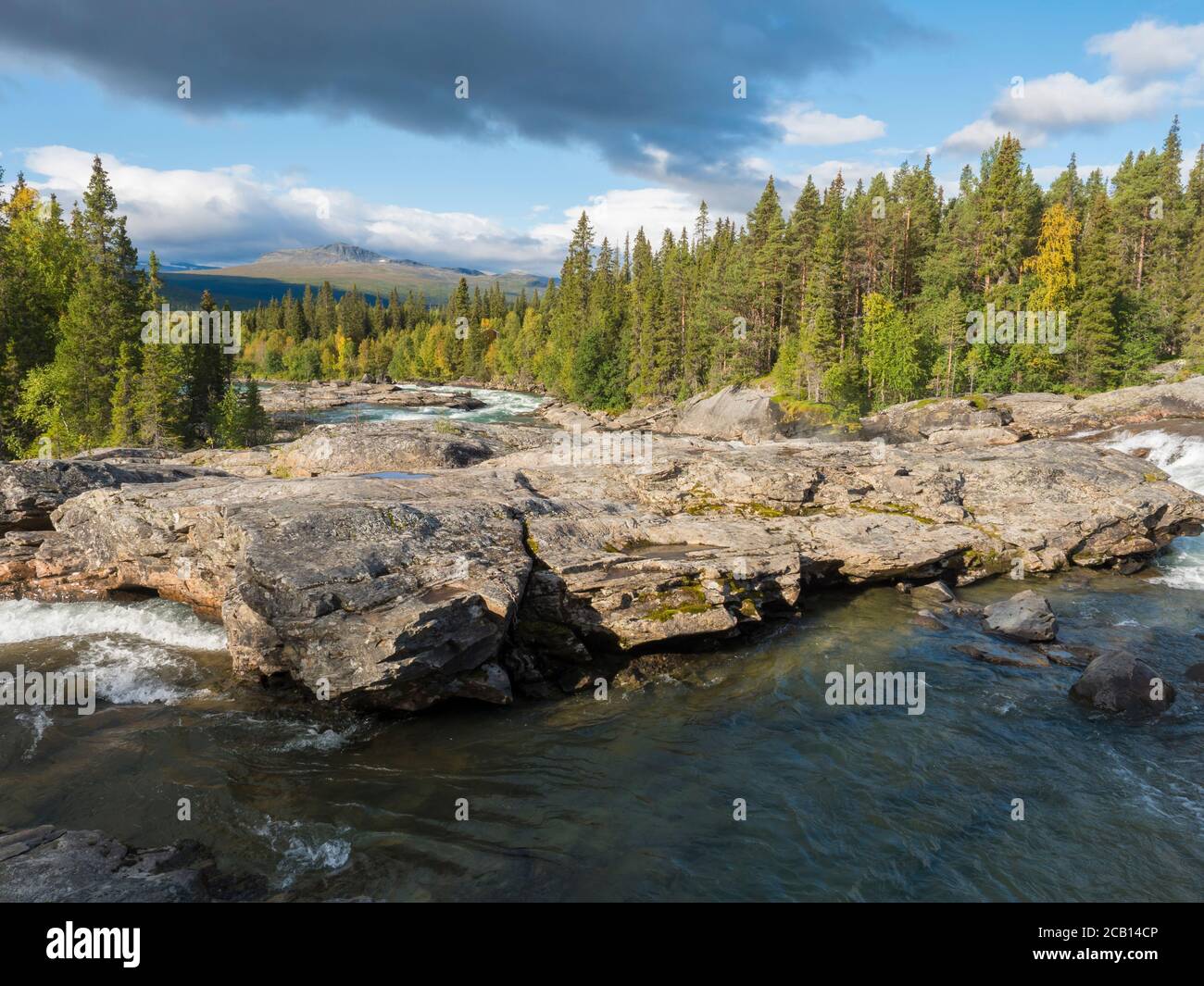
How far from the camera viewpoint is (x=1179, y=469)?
3703cm

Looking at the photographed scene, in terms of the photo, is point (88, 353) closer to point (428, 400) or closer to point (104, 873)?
point (104, 873)

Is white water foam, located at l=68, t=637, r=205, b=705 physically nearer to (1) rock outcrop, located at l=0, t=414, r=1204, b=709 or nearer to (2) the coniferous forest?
(1) rock outcrop, located at l=0, t=414, r=1204, b=709

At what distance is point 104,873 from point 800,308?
8156 cm

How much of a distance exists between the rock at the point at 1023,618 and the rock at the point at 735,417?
4305 cm

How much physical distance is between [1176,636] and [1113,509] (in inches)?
315

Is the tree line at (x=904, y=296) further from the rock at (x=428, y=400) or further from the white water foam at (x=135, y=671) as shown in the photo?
the white water foam at (x=135, y=671)

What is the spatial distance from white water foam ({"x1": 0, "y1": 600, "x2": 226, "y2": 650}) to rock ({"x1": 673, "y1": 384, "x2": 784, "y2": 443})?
171 feet

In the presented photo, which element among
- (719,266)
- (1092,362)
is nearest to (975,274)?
(1092,362)

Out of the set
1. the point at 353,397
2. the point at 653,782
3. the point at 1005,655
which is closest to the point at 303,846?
the point at 653,782

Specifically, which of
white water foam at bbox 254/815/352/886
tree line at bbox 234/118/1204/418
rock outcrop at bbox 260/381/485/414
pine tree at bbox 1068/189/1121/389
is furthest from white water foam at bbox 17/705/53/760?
rock outcrop at bbox 260/381/485/414

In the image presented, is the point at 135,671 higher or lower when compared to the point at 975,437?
lower

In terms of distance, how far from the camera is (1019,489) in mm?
27391

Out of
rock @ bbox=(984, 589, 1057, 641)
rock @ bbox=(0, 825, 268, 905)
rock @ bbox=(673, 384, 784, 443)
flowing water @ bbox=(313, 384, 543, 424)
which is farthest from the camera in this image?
flowing water @ bbox=(313, 384, 543, 424)

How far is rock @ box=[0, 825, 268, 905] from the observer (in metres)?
9.39
